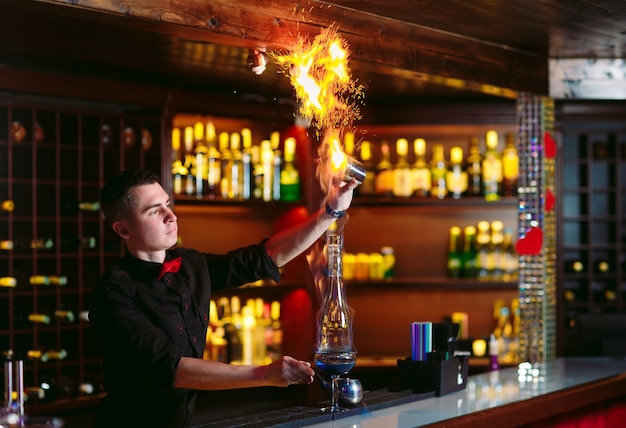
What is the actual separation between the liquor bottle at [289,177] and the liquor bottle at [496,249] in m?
1.40

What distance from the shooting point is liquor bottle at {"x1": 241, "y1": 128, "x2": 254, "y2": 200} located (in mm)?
5836

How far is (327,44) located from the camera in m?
3.72

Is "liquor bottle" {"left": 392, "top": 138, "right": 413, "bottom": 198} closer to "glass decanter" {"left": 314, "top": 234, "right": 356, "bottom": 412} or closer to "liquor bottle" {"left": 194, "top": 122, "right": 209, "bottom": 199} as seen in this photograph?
"liquor bottle" {"left": 194, "top": 122, "right": 209, "bottom": 199}

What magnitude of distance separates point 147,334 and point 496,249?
4.18 m

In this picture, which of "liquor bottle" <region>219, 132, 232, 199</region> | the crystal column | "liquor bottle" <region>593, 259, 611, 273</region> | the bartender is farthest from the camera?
"liquor bottle" <region>593, 259, 611, 273</region>

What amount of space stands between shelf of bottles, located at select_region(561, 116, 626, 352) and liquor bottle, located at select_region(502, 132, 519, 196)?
0.45 metres

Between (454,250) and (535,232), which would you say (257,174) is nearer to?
(454,250)

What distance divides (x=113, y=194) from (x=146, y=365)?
0.57 m

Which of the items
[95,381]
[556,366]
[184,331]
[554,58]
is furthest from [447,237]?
[184,331]

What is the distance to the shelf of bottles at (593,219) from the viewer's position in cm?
657

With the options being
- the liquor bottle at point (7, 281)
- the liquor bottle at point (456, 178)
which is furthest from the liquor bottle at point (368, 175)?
the liquor bottle at point (7, 281)

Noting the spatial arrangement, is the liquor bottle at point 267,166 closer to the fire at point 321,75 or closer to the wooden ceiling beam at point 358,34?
the wooden ceiling beam at point 358,34

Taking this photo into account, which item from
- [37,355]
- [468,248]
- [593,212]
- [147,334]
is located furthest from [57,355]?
[593,212]

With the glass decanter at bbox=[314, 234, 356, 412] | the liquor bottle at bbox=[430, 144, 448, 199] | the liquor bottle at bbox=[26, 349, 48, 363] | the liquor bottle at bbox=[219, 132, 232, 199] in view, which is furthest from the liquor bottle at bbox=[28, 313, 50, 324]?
the liquor bottle at bbox=[430, 144, 448, 199]
